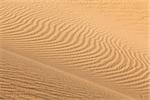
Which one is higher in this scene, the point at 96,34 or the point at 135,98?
the point at 96,34

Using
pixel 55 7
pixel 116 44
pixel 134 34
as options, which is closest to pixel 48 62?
pixel 116 44

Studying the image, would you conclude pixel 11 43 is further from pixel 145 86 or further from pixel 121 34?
pixel 121 34

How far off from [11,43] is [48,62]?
4.87 feet

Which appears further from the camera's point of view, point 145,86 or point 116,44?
point 116,44

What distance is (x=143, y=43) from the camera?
445 inches

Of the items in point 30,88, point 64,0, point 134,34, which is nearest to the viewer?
point 30,88

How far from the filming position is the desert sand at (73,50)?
18.7ft

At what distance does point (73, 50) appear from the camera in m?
9.17

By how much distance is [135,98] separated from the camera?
21.1ft

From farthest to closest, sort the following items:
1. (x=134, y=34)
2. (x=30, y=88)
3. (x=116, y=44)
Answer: (x=134, y=34), (x=116, y=44), (x=30, y=88)

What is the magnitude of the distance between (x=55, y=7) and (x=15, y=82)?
30.8 feet

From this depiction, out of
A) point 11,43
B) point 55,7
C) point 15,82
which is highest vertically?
point 55,7

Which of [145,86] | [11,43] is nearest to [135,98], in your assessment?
[145,86]

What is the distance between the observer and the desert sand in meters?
5.70
